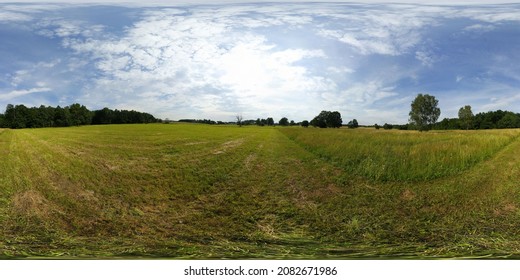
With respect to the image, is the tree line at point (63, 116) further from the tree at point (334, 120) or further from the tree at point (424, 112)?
the tree at point (424, 112)

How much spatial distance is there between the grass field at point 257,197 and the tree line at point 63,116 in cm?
10

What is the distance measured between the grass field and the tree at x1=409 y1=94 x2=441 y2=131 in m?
0.12

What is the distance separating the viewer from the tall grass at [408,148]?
3.93 metres

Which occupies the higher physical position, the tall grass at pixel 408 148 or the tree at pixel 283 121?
the tree at pixel 283 121

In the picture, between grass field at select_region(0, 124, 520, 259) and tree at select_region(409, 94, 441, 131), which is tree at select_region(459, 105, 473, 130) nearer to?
grass field at select_region(0, 124, 520, 259)

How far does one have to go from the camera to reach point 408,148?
3.97 meters

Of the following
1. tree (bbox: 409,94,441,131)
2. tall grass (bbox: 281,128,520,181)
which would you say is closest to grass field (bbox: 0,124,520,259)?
tall grass (bbox: 281,128,520,181)

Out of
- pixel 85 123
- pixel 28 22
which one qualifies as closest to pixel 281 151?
pixel 85 123

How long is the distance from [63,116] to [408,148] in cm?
398

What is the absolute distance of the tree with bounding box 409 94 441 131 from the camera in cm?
382

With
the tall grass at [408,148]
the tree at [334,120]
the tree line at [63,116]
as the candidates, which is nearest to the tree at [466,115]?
the tall grass at [408,148]

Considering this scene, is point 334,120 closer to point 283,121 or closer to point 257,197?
point 283,121

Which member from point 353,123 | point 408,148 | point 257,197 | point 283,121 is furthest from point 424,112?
point 257,197

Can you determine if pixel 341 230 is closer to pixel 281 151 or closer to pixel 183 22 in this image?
pixel 281 151
